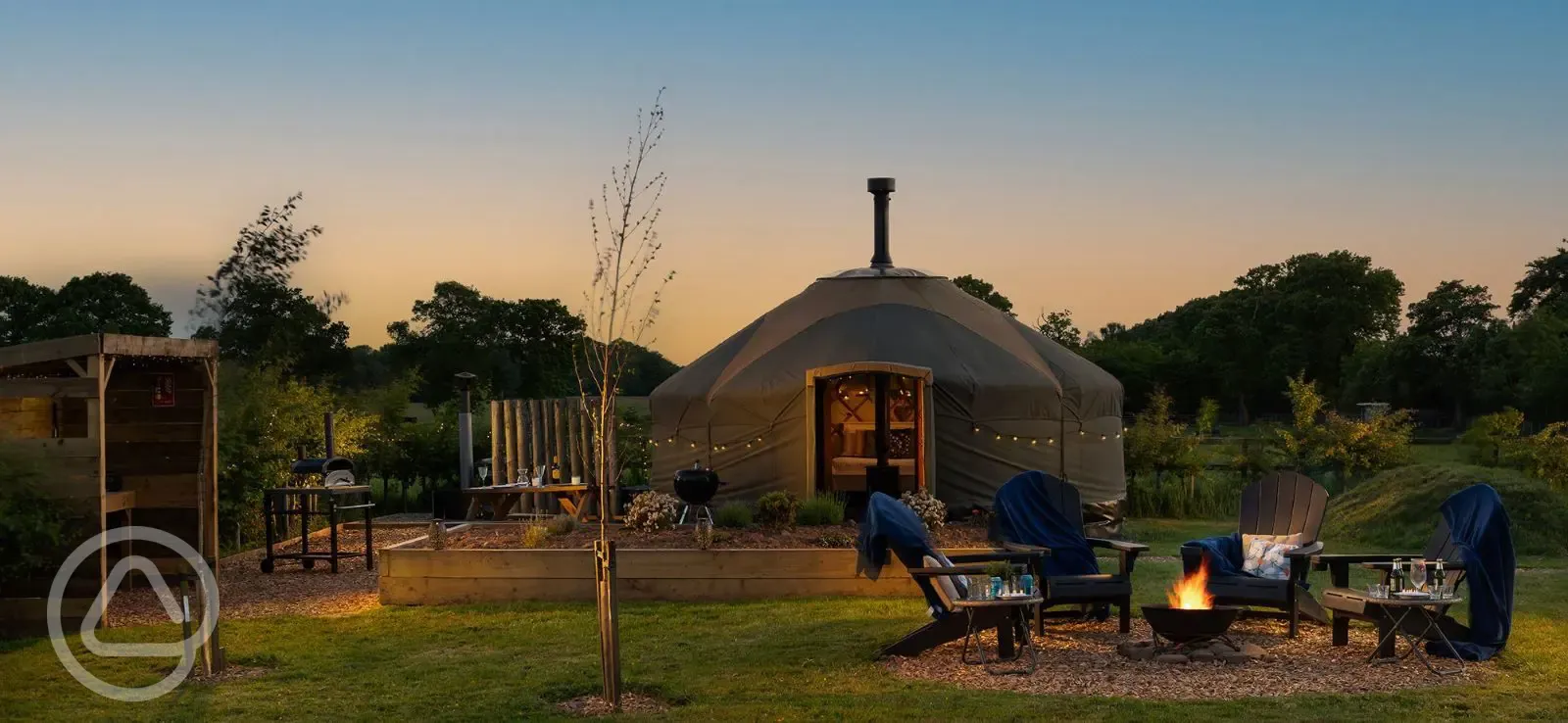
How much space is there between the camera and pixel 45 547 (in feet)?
25.4

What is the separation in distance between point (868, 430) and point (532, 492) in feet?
11.5

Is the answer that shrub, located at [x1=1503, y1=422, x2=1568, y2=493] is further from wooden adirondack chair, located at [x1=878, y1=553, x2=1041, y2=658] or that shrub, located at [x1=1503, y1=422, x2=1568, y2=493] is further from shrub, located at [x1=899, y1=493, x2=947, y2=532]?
wooden adirondack chair, located at [x1=878, y1=553, x2=1041, y2=658]

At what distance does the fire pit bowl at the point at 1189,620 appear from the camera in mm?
6441

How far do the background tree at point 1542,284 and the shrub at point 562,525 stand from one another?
1291 inches

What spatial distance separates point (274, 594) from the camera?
9305mm

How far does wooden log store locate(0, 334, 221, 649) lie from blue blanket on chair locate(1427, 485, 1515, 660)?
6645mm

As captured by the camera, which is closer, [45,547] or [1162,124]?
[45,547]

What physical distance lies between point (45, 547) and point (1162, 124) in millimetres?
11320

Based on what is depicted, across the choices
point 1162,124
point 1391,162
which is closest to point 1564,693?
point 1162,124

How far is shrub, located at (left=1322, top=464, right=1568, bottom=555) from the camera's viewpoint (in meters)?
11.1

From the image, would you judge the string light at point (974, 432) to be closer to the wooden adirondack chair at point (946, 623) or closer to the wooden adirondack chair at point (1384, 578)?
the wooden adirondack chair at point (1384, 578)

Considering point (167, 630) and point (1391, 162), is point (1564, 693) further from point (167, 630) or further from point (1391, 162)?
point (1391, 162)

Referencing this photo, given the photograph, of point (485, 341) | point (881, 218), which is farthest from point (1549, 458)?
point (485, 341)

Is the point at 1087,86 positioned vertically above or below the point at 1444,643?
above
